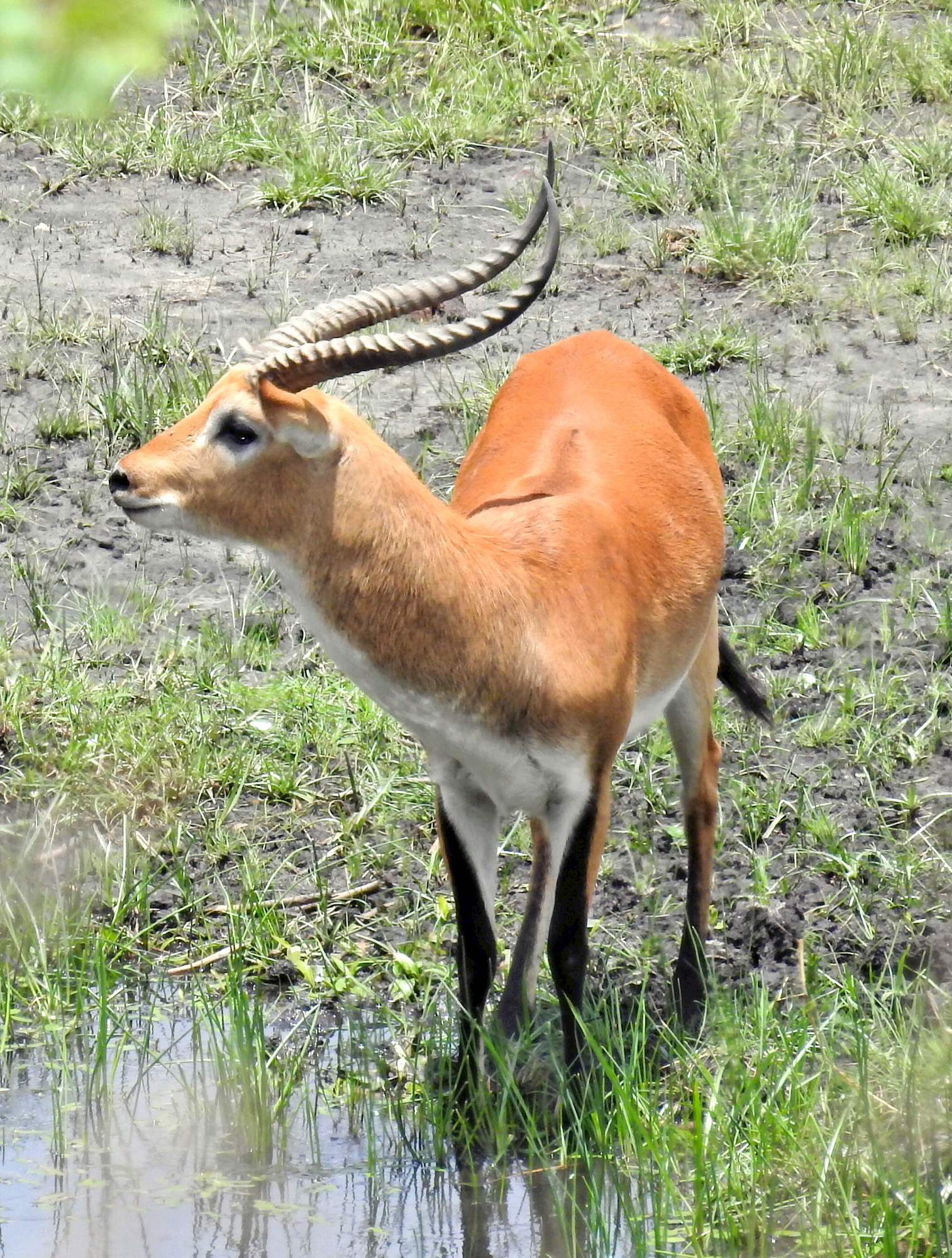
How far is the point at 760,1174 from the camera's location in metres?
3.59

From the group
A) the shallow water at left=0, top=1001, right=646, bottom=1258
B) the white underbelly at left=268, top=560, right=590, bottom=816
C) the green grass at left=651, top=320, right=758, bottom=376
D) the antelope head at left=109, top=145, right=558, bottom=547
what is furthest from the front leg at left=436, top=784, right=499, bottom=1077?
the green grass at left=651, top=320, right=758, bottom=376

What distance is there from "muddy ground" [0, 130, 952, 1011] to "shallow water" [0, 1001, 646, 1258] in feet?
2.76

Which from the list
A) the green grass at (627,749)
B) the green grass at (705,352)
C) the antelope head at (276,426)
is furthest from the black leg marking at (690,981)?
the green grass at (705,352)

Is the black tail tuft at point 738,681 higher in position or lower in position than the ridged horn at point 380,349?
lower

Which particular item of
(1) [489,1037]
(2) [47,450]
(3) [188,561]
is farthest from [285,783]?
(2) [47,450]

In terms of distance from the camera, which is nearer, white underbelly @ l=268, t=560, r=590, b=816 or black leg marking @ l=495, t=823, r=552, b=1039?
white underbelly @ l=268, t=560, r=590, b=816

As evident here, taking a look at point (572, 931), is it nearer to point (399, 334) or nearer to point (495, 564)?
point (495, 564)

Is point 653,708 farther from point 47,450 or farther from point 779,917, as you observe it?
point 47,450

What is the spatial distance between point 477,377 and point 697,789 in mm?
2977

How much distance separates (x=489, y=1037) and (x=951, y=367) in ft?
13.9

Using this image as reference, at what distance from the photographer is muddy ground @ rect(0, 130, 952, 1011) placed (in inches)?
199

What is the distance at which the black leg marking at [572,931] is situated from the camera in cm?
401

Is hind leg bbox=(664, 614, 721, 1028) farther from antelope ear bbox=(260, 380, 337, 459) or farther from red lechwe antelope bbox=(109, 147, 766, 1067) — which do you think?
antelope ear bbox=(260, 380, 337, 459)

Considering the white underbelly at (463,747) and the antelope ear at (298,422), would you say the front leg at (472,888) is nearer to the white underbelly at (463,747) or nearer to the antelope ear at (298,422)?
the white underbelly at (463,747)
